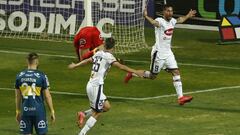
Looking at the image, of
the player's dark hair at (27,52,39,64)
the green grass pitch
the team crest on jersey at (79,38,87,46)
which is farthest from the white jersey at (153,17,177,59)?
the player's dark hair at (27,52,39,64)

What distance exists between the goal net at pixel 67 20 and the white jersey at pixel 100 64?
17609 mm

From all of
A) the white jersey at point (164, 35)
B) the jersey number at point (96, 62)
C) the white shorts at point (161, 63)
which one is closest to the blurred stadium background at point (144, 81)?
Answer: the white shorts at point (161, 63)

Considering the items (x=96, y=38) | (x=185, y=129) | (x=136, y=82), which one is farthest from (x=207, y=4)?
(x=185, y=129)

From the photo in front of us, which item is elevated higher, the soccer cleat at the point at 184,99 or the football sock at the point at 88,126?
the football sock at the point at 88,126

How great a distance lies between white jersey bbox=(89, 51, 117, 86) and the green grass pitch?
4.60 ft

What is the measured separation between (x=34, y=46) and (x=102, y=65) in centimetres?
1746

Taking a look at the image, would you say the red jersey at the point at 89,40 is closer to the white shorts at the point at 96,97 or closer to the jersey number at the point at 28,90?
the white shorts at the point at 96,97

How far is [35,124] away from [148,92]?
10.0 m

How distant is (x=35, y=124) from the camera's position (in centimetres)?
1546

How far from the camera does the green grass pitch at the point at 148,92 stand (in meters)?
19.8

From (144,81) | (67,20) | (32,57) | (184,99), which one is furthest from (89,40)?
(67,20)

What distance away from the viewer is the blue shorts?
15391 millimetres

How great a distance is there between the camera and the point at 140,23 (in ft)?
125

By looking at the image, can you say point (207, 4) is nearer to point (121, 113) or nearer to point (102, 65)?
point (121, 113)
